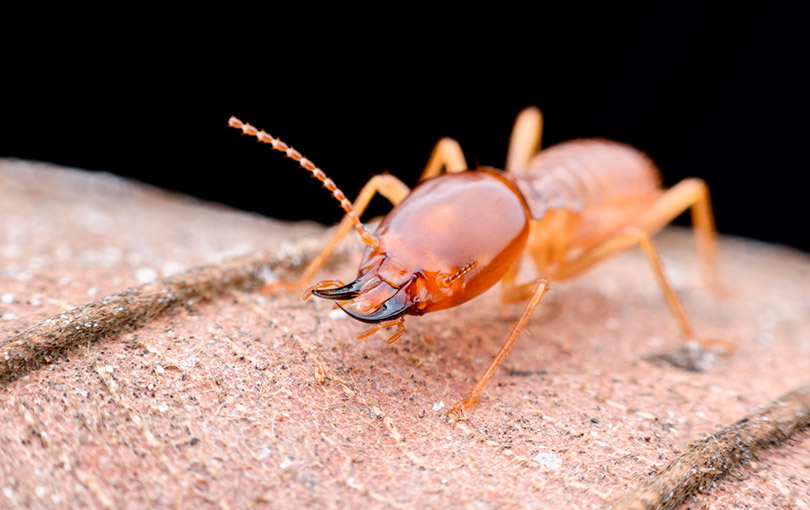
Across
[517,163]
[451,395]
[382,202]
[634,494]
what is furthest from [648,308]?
[634,494]

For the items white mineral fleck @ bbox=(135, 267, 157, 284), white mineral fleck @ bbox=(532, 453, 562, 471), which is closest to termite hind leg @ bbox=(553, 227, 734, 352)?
white mineral fleck @ bbox=(532, 453, 562, 471)

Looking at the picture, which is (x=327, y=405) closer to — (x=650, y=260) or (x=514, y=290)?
(x=514, y=290)

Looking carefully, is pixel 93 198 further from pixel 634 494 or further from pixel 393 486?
pixel 634 494

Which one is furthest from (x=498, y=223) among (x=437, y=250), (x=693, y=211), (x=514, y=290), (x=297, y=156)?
(x=693, y=211)

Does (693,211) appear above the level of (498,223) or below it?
below

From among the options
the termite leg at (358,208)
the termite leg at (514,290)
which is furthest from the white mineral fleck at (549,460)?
the termite leg at (358,208)
